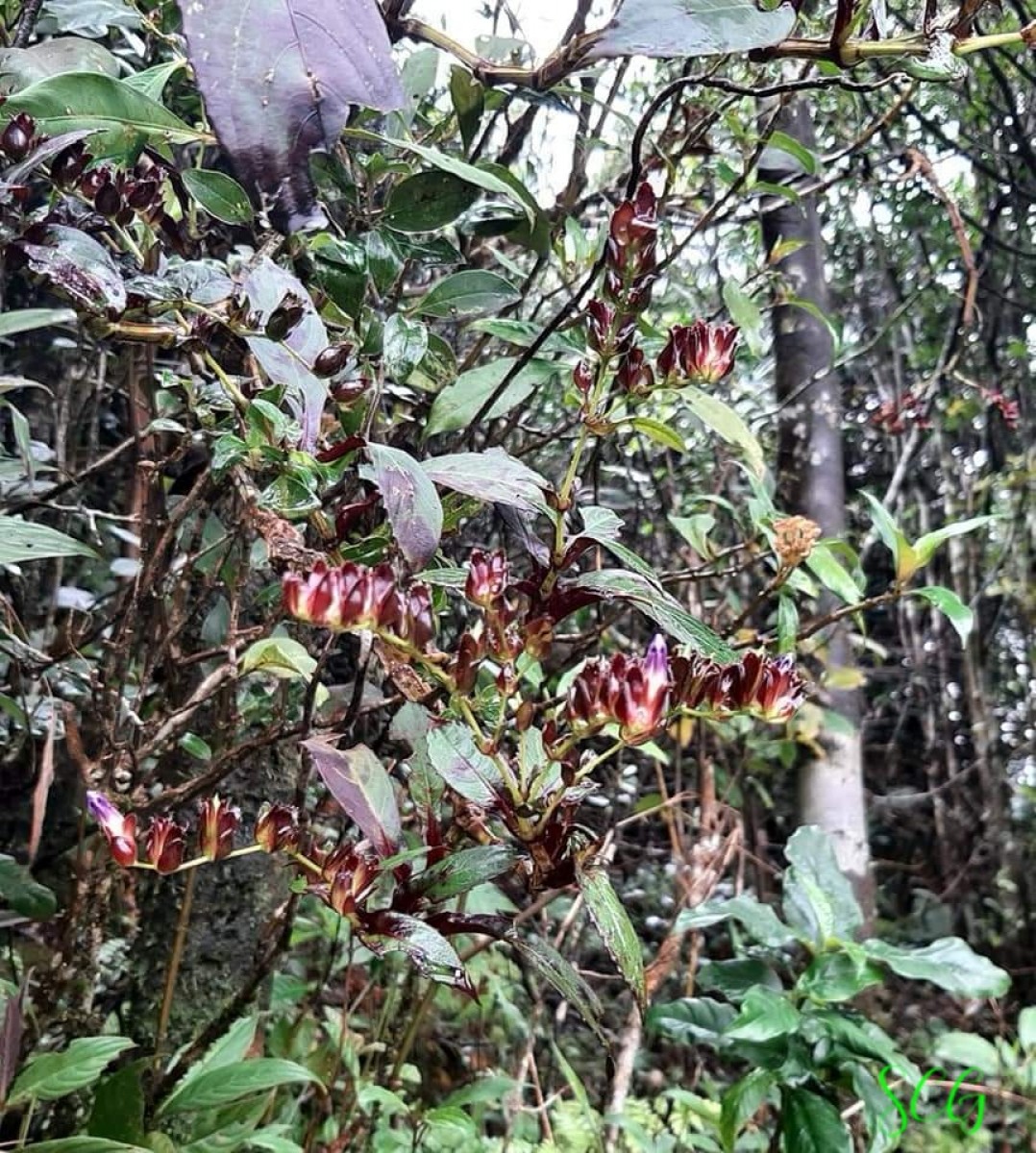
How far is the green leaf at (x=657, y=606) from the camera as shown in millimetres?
382

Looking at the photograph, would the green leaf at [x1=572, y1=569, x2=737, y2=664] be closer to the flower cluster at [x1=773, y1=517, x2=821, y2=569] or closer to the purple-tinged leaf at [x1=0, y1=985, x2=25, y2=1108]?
the flower cluster at [x1=773, y1=517, x2=821, y2=569]

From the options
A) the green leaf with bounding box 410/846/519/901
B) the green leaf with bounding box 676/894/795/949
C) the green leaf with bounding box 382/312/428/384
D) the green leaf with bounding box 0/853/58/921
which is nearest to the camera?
the green leaf with bounding box 410/846/519/901

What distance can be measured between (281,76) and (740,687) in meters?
0.29

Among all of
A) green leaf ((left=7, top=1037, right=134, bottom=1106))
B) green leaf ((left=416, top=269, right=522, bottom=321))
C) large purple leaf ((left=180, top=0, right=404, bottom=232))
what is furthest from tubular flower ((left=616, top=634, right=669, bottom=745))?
A: green leaf ((left=7, top=1037, right=134, bottom=1106))

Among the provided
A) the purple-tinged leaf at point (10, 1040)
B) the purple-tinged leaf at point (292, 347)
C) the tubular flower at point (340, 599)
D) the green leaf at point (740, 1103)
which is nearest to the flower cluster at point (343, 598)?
the tubular flower at point (340, 599)

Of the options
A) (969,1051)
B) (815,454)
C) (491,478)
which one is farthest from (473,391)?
(969,1051)

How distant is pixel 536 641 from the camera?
1.29ft

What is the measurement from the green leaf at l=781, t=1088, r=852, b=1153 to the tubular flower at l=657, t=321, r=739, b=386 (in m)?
0.81

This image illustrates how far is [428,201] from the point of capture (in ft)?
1.78

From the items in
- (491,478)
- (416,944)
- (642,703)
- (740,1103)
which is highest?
(491,478)

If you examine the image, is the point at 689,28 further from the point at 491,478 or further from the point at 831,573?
the point at 831,573

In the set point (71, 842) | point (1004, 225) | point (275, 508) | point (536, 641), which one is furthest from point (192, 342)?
point (1004, 225)

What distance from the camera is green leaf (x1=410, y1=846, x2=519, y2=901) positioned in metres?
0.39

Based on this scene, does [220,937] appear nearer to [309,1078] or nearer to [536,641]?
[309,1078]
